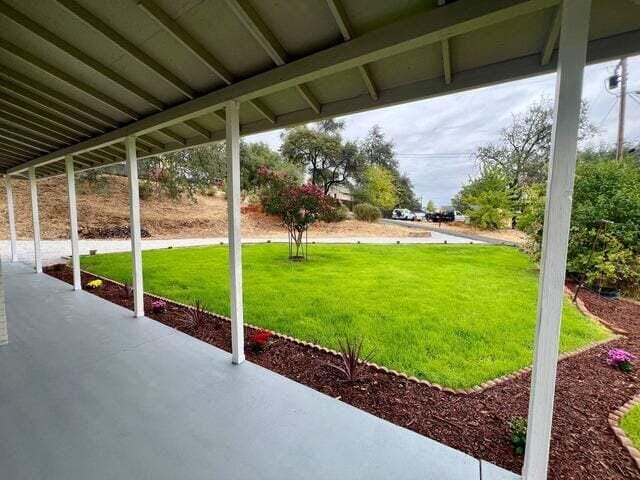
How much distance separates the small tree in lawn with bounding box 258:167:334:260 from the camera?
311 inches

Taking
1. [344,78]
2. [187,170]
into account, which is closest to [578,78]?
[344,78]

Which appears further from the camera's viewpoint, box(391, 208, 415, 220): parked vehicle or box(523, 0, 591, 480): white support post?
box(391, 208, 415, 220): parked vehicle

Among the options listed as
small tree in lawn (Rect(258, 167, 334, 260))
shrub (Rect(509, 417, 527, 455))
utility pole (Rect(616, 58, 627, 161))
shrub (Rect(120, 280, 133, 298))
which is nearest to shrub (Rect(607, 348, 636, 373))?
shrub (Rect(509, 417, 527, 455))

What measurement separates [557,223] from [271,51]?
1952 mm

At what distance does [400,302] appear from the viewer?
4922mm

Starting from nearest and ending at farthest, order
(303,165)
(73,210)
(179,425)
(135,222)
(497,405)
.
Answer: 1. (179,425)
2. (497,405)
3. (135,222)
4. (73,210)
5. (303,165)

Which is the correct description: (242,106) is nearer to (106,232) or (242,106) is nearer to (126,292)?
(126,292)

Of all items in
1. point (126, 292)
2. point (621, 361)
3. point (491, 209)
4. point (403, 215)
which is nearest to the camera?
point (621, 361)

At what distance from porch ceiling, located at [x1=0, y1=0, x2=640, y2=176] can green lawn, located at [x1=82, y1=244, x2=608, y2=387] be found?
8.47ft

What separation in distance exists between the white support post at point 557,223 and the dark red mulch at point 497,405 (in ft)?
1.62

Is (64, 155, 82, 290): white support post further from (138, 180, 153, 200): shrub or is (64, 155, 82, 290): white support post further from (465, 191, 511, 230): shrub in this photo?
(465, 191, 511, 230): shrub

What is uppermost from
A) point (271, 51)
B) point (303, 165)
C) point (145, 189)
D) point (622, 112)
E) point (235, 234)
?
point (303, 165)

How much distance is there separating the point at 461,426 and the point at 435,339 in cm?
153

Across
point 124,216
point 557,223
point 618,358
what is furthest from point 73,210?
point 124,216
